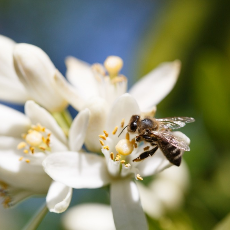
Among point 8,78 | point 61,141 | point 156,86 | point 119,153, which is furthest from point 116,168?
point 8,78

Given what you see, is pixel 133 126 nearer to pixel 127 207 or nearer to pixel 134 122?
pixel 134 122

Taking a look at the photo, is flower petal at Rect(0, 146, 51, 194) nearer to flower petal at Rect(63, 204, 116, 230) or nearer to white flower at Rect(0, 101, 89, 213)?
white flower at Rect(0, 101, 89, 213)

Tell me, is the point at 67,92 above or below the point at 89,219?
above

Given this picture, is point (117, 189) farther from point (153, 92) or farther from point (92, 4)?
point (92, 4)

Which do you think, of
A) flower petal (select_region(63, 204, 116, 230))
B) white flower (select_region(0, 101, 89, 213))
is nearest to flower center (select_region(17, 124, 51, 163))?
white flower (select_region(0, 101, 89, 213))

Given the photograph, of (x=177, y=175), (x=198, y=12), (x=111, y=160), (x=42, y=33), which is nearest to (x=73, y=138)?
(x=111, y=160)
